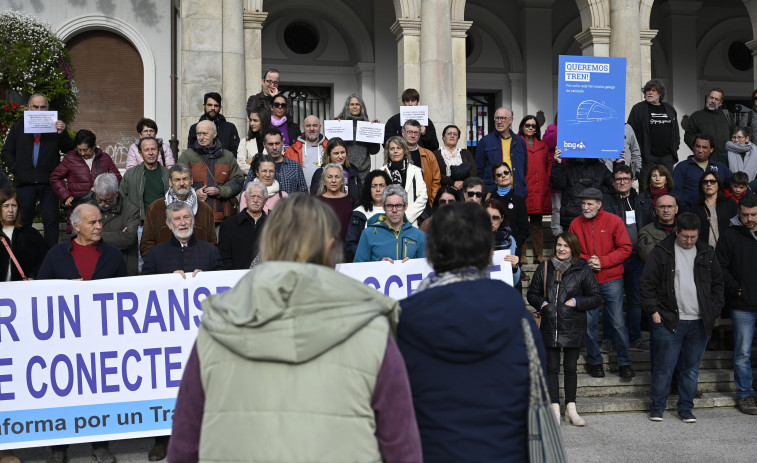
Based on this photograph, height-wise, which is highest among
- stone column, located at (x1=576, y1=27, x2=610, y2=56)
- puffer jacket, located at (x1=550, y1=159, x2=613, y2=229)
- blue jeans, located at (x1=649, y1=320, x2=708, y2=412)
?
stone column, located at (x1=576, y1=27, x2=610, y2=56)

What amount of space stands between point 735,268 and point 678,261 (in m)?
0.80

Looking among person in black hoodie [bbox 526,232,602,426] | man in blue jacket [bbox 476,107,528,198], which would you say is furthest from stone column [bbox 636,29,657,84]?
person in black hoodie [bbox 526,232,602,426]

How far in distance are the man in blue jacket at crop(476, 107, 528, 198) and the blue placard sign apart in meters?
0.56

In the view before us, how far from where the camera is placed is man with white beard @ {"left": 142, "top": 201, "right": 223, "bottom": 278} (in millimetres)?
6906

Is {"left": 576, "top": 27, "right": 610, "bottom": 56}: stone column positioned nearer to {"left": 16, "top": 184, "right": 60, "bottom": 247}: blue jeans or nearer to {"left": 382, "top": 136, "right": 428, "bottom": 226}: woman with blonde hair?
{"left": 382, "top": 136, "right": 428, "bottom": 226}: woman with blonde hair

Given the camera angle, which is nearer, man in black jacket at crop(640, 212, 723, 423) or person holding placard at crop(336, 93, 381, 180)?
man in black jacket at crop(640, 212, 723, 423)

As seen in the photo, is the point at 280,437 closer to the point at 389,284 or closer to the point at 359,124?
the point at 389,284

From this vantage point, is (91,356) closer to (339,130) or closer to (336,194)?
(336,194)

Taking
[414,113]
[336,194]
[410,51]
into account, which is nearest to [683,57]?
[410,51]

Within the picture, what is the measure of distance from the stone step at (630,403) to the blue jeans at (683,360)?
307mm

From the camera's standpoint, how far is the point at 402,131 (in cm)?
1030

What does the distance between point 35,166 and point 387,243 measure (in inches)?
199

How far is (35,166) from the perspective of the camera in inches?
397

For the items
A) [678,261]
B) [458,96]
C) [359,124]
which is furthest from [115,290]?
[458,96]
